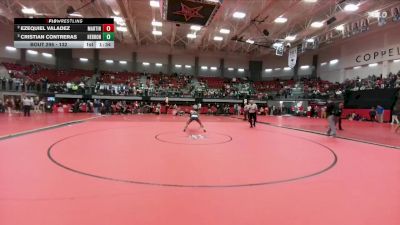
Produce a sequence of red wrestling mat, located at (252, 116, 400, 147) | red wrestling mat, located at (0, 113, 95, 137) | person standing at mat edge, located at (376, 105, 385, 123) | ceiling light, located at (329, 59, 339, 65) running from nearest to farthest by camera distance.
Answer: red wrestling mat, located at (0, 113, 95, 137) < red wrestling mat, located at (252, 116, 400, 147) < person standing at mat edge, located at (376, 105, 385, 123) < ceiling light, located at (329, 59, 339, 65)

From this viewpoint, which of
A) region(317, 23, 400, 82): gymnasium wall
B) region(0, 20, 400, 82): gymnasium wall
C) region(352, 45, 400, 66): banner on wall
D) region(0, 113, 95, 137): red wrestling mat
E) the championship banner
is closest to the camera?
region(0, 113, 95, 137): red wrestling mat

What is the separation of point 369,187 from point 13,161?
617 cm

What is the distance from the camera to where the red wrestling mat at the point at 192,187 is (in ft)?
9.45

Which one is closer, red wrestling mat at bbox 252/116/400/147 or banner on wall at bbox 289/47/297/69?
red wrestling mat at bbox 252/116/400/147

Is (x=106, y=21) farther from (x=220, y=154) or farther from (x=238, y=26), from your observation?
(x=238, y=26)

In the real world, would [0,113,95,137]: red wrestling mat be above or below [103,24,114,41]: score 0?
below

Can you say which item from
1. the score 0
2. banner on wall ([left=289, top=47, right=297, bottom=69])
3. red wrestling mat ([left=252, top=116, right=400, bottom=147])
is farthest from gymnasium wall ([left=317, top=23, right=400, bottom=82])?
the score 0

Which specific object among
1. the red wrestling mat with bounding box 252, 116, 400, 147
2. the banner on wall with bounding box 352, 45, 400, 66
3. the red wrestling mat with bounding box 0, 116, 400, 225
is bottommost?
the red wrestling mat with bounding box 252, 116, 400, 147

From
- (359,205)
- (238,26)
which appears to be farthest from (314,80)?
(359,205)

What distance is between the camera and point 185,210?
3023mm

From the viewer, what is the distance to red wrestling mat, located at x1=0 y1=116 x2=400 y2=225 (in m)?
2.88
